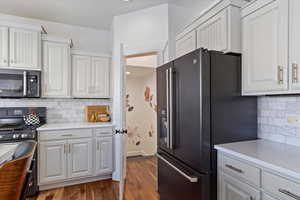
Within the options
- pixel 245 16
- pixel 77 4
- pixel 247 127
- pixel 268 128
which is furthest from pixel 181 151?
pixel 77 4

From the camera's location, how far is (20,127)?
2438mm

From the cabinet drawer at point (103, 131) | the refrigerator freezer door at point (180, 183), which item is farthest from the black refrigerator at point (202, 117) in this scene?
the cabinet drawer at point (103, 131)

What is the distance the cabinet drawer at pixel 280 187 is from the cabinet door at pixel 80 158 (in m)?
2.34

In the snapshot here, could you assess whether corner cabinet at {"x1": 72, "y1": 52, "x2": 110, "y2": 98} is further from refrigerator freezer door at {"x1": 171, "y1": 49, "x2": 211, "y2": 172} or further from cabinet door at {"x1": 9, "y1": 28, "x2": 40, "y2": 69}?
refrigerator freezer door at {"x1": 171, "y1": 49, "x2": 211, "y2": 172}

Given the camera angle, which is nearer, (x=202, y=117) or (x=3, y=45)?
(x=202, y=117)

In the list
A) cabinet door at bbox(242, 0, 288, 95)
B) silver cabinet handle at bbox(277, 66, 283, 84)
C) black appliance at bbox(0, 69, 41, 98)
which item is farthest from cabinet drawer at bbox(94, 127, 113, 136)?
silver cabinet handle at bbox(277, 66, 283, 84)

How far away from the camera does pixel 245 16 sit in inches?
61.3

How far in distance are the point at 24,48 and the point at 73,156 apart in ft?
5.81

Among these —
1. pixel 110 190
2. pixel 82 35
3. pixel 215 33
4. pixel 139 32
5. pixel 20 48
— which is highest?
pixel 82 35

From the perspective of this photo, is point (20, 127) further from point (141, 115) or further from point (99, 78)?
point (141, 115)

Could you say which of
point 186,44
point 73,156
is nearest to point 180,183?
point 186,44

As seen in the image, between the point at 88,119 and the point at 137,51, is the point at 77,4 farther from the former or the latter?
the point at 88,119

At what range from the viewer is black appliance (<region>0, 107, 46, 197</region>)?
2.23m

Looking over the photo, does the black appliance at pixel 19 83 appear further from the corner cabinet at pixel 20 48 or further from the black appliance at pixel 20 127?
the black appliance at pixel 20 127
